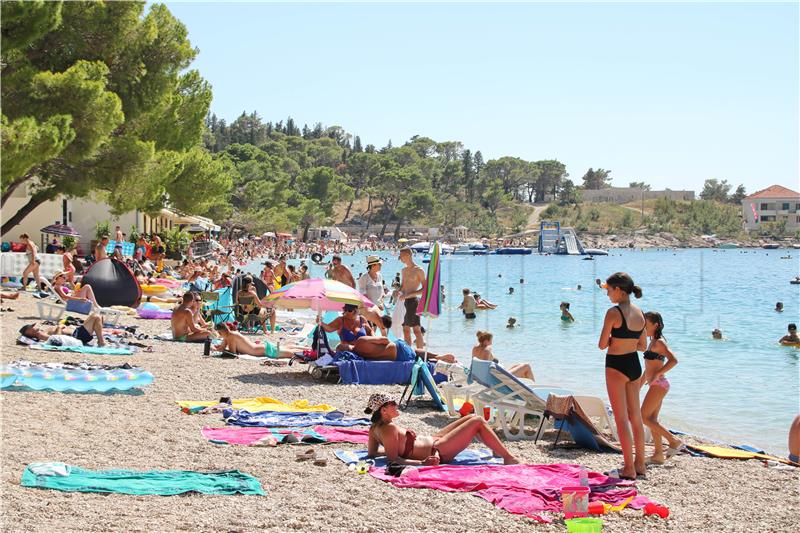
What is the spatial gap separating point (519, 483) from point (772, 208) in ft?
454

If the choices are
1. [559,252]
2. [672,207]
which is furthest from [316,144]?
[672,207]

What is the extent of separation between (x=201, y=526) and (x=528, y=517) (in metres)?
1.80

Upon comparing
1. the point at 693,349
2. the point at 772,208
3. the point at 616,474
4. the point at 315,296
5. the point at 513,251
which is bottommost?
the point at 693,349

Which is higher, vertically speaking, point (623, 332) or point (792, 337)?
point (623, 332)

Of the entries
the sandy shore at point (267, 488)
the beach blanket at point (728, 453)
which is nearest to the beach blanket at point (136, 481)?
the sandy shore at point (267, 488)

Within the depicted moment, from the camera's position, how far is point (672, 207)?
13675cm

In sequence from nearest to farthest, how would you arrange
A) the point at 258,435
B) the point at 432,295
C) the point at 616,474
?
the point at 616,474 → the point at 258,435 → the point at 432,295

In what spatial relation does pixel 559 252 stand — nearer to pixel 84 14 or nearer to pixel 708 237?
pixel 708 237

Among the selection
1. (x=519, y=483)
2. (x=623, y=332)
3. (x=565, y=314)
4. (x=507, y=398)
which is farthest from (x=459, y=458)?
(x=565, y=314)

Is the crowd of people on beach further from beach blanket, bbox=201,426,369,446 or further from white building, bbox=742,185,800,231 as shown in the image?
white building, bbox=742,185,800,231

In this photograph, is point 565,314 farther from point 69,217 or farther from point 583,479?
point 69,217

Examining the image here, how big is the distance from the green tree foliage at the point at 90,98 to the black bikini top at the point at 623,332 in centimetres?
1015

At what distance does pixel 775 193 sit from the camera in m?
131

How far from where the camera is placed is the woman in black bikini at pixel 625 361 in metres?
5.52
